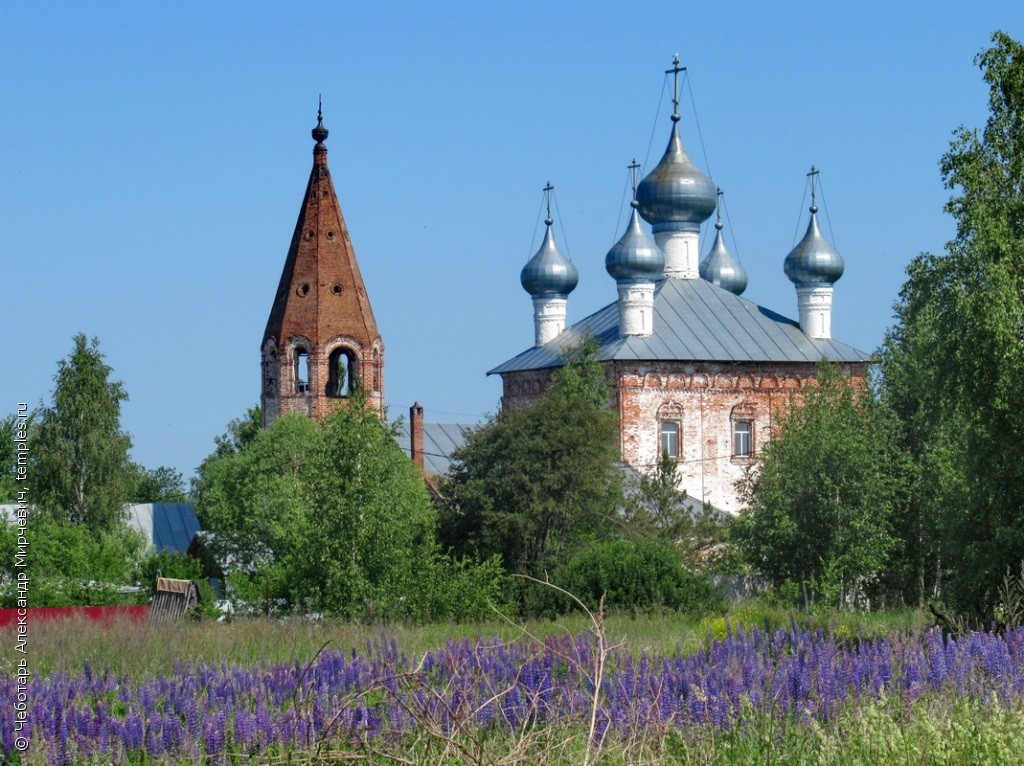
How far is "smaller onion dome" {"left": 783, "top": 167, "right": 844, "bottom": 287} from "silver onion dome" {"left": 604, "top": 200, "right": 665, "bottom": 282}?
3864 millimetres

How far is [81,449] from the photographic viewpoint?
35531 millimetres

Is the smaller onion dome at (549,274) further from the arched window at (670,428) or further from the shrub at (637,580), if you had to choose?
the shrub at (637,580)

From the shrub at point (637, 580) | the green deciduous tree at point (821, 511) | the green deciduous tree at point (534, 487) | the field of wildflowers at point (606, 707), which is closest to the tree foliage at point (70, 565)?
the green deciduous tree at point (534, 487)

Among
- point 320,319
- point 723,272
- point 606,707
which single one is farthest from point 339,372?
point 606,707

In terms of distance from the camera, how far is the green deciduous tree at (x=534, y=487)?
990 inches

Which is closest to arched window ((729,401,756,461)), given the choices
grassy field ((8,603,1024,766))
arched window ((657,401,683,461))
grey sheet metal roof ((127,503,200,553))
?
arched window ((657,401,683,461))

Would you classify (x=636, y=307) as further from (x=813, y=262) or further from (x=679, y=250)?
(x=813, y=262)

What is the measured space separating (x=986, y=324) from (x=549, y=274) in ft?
81.2

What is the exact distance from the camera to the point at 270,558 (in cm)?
3384

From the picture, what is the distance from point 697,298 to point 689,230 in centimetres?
185

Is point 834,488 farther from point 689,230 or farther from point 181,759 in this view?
point 181,759

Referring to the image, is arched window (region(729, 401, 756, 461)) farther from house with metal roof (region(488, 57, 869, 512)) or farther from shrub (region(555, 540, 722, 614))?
shrub (region(555, 540, 722, 614))

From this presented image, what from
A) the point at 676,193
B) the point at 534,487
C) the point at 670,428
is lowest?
the point at 534,487

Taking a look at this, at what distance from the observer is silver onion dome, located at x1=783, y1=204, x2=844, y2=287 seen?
38.4 m
